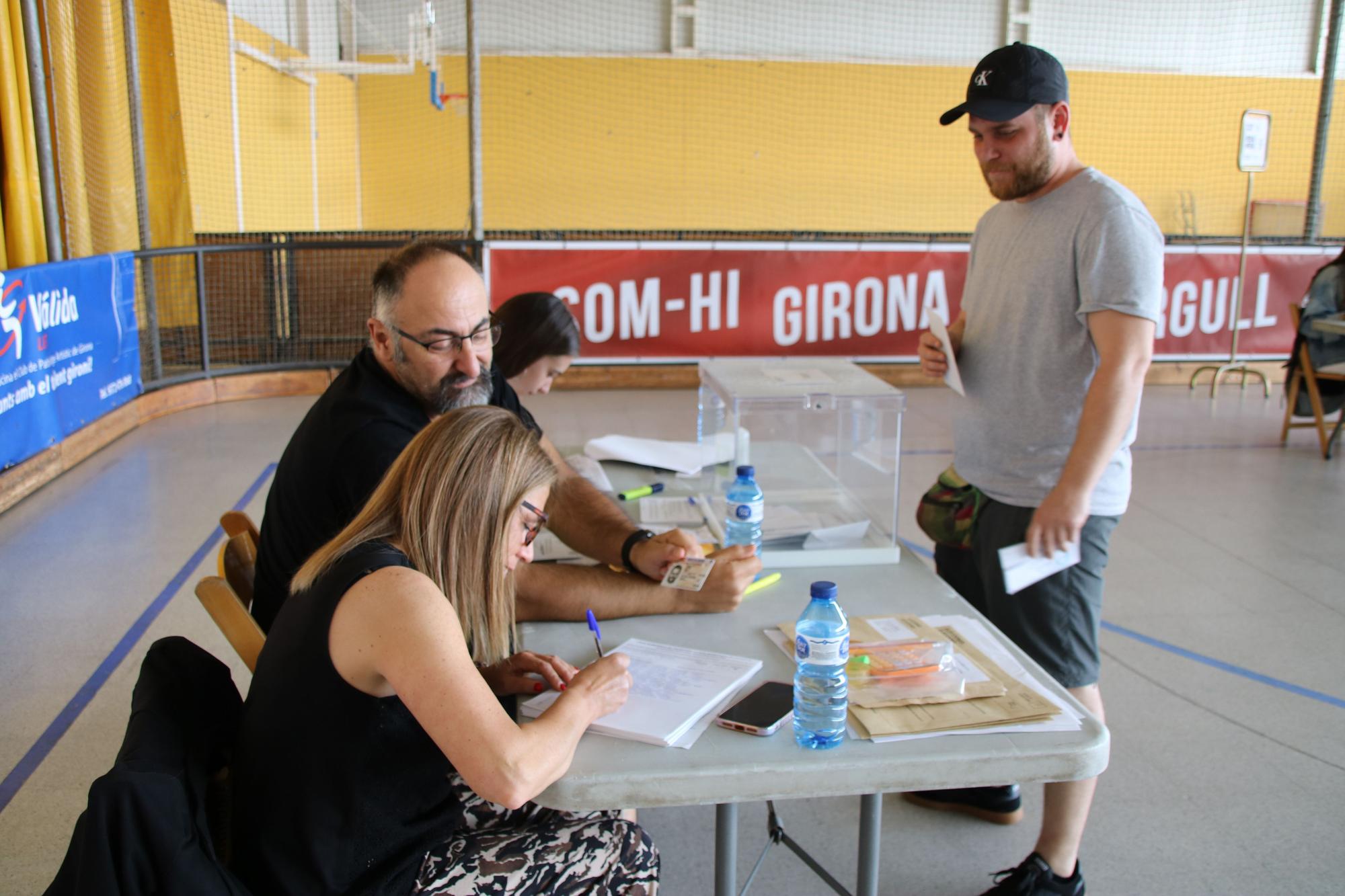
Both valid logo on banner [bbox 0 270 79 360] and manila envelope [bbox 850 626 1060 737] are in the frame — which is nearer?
manila envelope [bbox 850 626 1060 737]

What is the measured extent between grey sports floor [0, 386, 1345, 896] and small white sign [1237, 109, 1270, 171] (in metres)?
2.49

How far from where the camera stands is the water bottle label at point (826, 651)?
1.51 meters

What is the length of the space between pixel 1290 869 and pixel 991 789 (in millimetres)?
644

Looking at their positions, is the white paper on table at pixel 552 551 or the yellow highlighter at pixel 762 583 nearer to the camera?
the yellow highlighter at pixel 762 583

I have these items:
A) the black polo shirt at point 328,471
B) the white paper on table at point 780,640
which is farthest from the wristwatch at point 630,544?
the black polo shirt at point 328,471

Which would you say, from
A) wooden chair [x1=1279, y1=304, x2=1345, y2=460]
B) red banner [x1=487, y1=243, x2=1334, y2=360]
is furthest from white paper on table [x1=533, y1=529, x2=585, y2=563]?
wooden chair [x1=1279, y1=304, x2=1345, y2=460]

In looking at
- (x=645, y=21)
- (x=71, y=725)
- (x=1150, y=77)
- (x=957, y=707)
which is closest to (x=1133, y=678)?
(x=957, y=707)

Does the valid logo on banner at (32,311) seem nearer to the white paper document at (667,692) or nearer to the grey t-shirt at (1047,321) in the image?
the white paper document at (667,692)

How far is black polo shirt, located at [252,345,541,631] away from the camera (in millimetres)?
1992

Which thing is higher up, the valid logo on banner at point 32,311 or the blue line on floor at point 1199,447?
the valid logo on banner at point 32,311

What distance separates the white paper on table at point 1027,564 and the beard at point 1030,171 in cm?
71

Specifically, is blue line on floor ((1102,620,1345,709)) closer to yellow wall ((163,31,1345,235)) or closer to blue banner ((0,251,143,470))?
blue banner ((0,251,143,470))

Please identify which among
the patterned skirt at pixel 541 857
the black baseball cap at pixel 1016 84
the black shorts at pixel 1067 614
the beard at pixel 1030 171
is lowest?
the patterned skirt at pixel 541 857

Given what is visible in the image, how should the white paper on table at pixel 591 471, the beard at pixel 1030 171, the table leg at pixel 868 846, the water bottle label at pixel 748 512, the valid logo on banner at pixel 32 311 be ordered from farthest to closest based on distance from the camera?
the valid logo on banner at pixel 32 311, the white paper on table at pixel 591 471, the water bottle label at pixel 748 512, the beard at pixel 1030 171, the table leg at pixel 868 846
